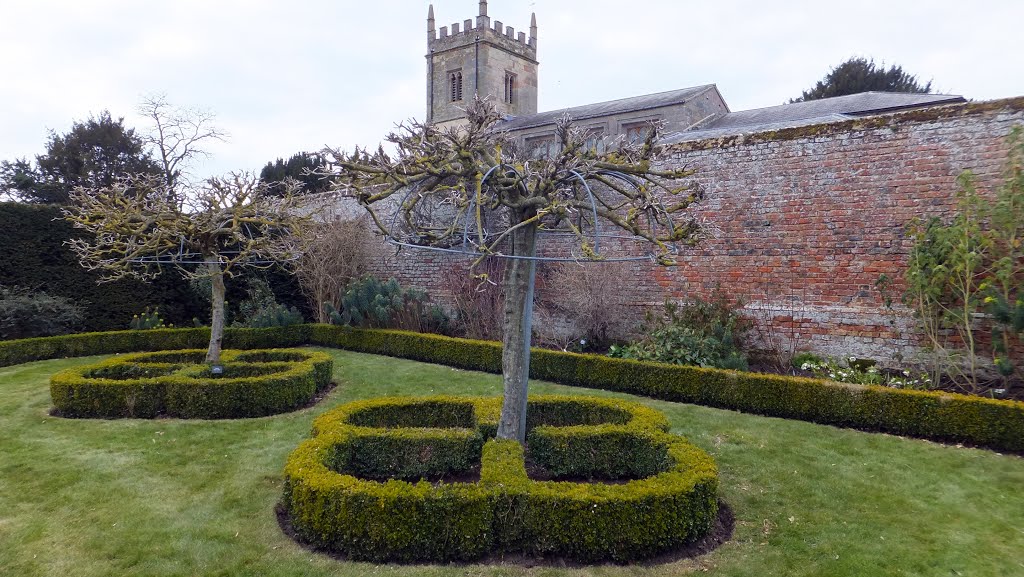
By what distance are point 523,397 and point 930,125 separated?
6.66 m

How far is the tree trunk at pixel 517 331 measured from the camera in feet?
16.0

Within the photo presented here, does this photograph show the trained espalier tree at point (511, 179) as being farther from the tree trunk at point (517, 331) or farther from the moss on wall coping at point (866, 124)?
the moss on wall coping at point (866, 124)

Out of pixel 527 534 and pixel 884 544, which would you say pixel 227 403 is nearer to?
pixel 527 534

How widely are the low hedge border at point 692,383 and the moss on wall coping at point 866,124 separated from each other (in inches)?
149

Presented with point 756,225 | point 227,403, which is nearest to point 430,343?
point 227,403

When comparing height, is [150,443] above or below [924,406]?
below

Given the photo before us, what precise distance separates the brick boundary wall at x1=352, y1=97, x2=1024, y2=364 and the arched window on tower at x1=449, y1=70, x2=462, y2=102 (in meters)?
25.0

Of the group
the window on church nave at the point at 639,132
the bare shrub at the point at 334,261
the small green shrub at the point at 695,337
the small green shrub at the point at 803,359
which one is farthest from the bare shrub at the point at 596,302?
the bare shrub at the point at 334,261

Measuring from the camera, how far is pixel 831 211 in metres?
8.00

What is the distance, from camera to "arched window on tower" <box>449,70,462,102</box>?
31922mm

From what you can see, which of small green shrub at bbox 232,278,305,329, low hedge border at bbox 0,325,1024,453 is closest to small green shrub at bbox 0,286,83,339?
low hedge border at bbox 0,325,1024,453

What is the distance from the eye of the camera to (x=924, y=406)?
19.1 feet

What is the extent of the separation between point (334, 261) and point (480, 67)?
837 inches

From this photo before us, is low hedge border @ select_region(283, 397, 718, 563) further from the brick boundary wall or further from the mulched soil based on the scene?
the brick boundary wall
